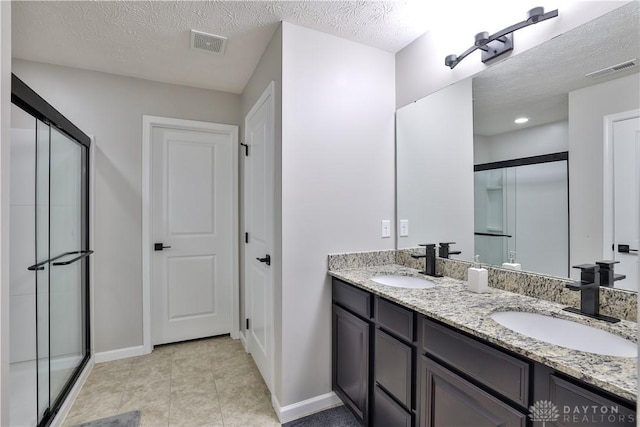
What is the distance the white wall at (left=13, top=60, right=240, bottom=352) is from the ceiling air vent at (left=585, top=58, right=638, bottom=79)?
304 centimetres

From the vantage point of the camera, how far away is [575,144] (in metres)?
1.29

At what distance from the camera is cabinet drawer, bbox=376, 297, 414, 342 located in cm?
137

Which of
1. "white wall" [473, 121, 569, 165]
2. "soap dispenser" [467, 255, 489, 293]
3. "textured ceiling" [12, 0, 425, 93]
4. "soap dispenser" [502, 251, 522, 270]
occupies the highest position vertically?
"textured ceiling" [12, 0, 425, 93]

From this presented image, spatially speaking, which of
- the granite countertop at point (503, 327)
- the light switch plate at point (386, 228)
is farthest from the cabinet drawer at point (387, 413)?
the light switch plate at point (386, 228)

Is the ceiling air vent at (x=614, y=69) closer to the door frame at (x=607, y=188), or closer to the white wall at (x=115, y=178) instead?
the door frame at (x=607, y=188)

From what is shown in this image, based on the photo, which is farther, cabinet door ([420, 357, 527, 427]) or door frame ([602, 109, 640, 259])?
door frame ([602, 109, 640, 259])

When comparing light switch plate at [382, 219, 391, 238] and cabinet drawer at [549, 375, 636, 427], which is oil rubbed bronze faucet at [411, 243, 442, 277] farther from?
cabinet drawer at [549, 375, 636, 427]

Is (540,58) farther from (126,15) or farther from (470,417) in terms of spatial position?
(126,15)

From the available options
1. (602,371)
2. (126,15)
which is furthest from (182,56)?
(602,371)

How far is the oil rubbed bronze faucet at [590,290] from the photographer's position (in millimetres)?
1128

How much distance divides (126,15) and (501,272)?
2585mm

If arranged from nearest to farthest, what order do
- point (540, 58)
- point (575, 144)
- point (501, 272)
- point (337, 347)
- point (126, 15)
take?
point (575, 144)
point (540, 58)
point (501, 272)
point (126, 15)
point (337, 347)

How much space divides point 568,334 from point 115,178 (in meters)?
3.19

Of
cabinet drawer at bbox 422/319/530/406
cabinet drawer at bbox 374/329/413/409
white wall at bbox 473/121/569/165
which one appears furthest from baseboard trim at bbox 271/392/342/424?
white wall at bbox 473/121/569/165
